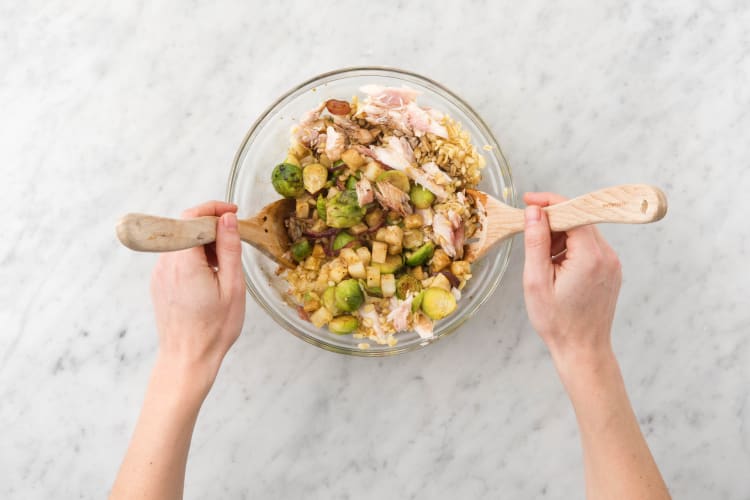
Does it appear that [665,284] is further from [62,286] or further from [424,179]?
[62,286]

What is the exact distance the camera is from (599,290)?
1.74m

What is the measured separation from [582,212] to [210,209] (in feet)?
3.37

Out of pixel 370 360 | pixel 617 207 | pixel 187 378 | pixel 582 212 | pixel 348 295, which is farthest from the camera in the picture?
pixel 370 360

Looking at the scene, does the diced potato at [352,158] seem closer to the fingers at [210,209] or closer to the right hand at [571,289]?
the fingers at [210,209]

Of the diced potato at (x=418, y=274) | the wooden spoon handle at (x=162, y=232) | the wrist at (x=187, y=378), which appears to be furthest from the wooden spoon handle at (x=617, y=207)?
the wrist at (x=187, y=378)

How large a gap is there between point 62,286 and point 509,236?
158 centimetres

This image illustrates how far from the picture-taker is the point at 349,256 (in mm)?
1913

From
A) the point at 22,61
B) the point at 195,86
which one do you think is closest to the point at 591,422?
the point at 195,86

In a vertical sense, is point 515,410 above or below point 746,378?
above

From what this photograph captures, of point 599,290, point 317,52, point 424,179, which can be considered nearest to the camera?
point 599,290

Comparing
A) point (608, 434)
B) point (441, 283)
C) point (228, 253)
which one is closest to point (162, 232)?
point (228, 253)

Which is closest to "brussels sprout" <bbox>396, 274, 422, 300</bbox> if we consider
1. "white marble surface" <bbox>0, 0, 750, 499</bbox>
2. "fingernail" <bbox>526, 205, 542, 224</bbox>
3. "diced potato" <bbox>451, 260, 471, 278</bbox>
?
"diced potato" <bbox>451, 260, 471, 278</bbox>

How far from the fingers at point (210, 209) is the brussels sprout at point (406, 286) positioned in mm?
562

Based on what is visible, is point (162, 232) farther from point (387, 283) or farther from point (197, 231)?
point (387, 283)
